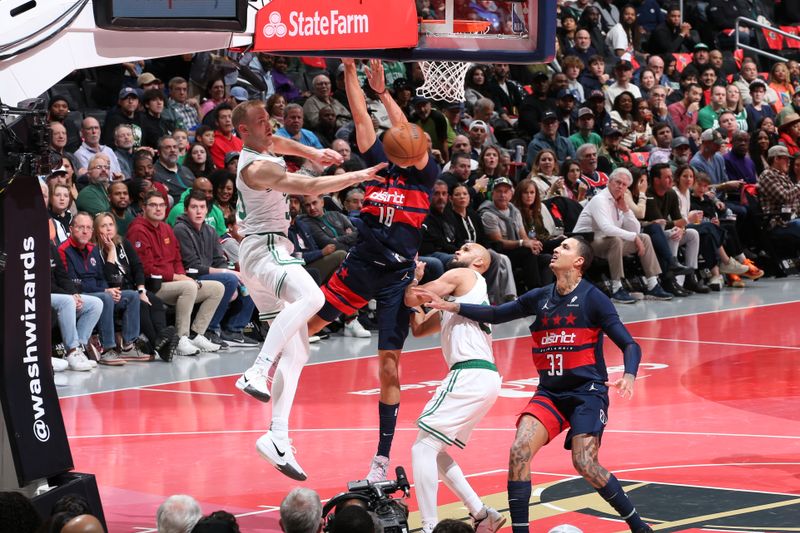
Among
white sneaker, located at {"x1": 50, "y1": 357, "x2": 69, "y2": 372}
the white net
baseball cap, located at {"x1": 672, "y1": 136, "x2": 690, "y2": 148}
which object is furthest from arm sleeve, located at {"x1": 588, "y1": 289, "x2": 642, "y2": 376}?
baseball cap, located at {"x1": 672, "y1": 136, "x2": 690, "y2": 148}

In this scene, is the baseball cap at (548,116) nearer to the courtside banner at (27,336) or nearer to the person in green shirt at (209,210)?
the person in green shirt at (209,210)

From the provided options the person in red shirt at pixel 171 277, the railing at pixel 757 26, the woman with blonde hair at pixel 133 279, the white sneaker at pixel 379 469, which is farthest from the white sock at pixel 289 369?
the railing at pixel 757 26

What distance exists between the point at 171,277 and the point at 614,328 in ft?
24.5

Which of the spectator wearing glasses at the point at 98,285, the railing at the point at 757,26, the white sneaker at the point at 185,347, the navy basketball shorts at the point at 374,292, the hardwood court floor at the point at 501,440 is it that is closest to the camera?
the hardwood court floor at the point at 501,440

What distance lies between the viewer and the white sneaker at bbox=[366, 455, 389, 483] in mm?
8664

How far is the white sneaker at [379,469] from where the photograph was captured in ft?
28.4

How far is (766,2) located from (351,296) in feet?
71.5

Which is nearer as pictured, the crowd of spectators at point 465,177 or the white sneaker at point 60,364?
the white sneaker at point 60,364

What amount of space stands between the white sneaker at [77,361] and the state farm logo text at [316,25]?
6108 millimetres

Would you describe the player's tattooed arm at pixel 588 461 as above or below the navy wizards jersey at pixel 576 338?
below

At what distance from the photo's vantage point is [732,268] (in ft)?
61.9

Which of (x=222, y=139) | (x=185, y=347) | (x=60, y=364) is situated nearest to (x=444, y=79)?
(x=60, y=364)

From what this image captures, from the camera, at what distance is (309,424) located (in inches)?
433

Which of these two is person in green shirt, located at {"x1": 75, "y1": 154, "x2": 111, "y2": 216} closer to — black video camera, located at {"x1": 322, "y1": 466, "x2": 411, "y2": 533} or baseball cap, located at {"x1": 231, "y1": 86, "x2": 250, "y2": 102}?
baseball cap, located at {"x1": 231, "y1": 86, "x2": 250, "y2": 102}
